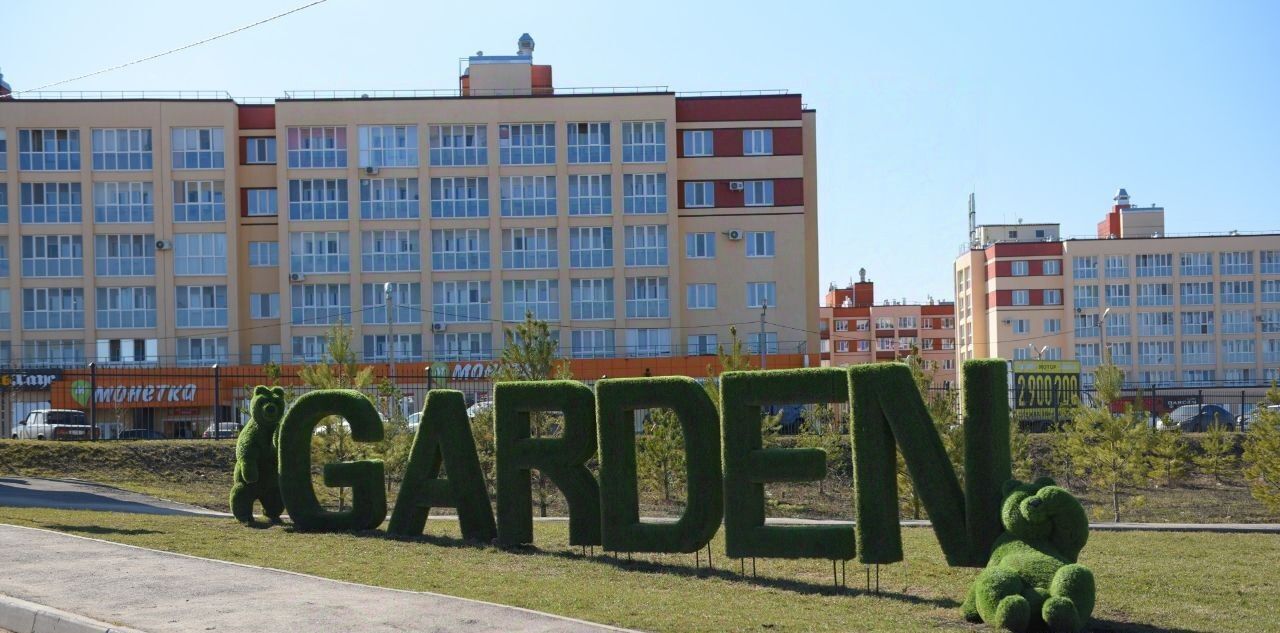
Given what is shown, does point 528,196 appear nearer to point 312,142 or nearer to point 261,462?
point 312,142

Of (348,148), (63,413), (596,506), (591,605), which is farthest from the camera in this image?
(348,148)

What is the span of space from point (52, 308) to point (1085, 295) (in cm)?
6596

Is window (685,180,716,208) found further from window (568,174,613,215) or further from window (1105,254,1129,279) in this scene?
window (1105,254,1129,279)

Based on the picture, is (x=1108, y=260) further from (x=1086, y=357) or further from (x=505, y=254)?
(x=505, y=254)

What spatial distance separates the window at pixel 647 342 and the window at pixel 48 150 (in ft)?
88.7

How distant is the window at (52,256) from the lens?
59000 mm

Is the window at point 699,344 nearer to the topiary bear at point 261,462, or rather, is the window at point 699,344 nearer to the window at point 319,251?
the window at point 319,251

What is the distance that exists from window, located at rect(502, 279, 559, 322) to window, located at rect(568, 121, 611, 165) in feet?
19.9

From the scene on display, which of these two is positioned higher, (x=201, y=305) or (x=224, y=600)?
(x=201, y=305)

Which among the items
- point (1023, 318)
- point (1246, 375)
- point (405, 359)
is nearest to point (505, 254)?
point (405, 359)

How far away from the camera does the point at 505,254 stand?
60844 mm

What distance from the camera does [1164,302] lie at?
88.2 metres

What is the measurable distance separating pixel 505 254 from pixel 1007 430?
4935 cm

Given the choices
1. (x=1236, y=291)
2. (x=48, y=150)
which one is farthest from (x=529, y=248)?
(x=1236, y=291)
